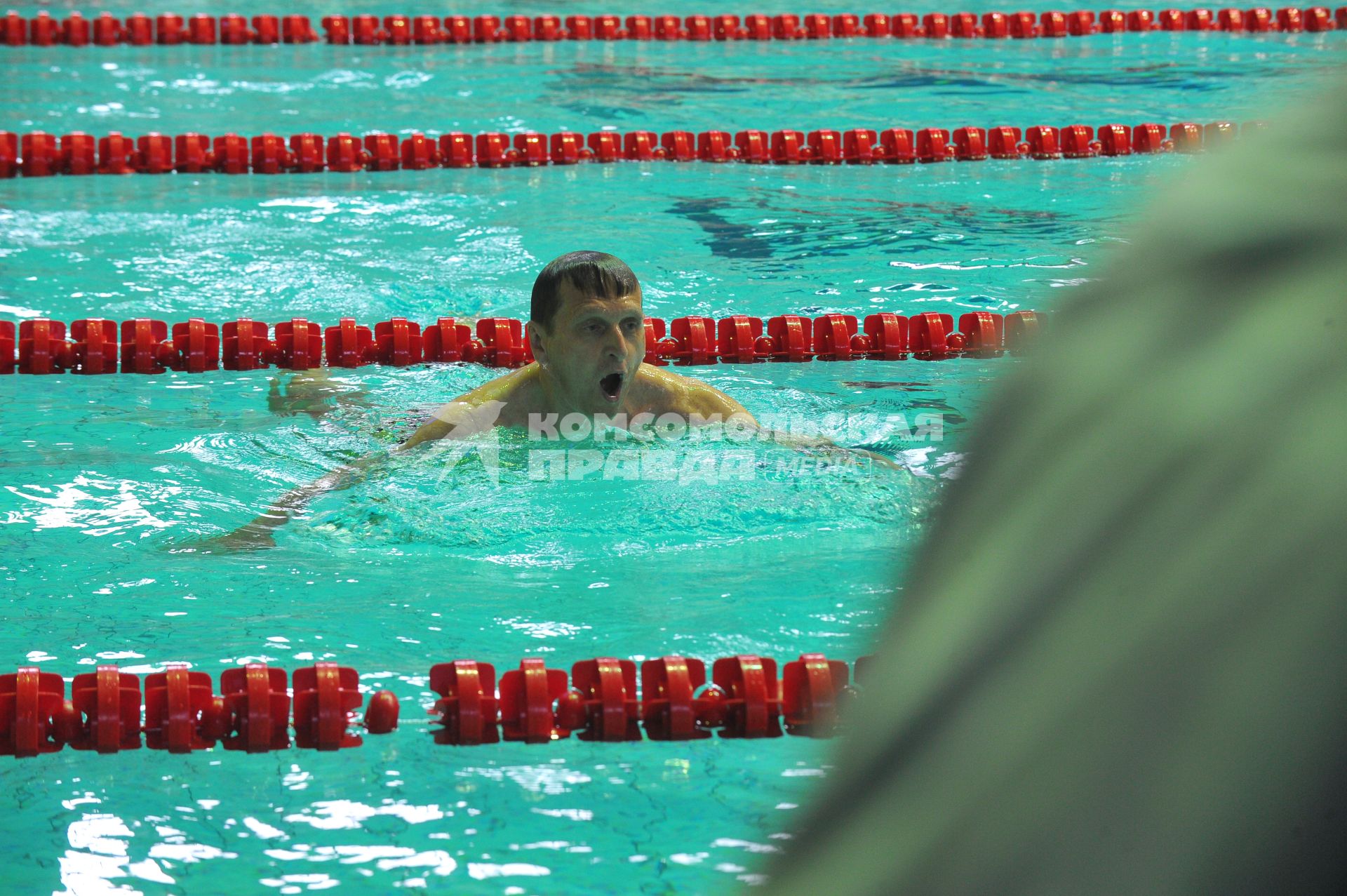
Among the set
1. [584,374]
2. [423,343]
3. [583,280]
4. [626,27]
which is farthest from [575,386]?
[626,27]

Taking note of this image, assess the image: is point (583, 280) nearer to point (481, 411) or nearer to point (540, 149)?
point (481, 411)

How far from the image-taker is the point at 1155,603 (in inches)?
11.1

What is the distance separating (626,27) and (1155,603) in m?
13.1

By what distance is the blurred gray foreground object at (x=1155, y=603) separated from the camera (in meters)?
0.27

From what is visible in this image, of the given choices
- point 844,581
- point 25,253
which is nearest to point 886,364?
point 844,581

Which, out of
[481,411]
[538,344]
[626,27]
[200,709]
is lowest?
[200,709]

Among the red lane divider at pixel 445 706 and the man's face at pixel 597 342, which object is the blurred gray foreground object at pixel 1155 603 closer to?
the red lane divider at pixel 445 706

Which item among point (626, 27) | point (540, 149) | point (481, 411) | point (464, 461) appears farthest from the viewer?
point (626, 27)

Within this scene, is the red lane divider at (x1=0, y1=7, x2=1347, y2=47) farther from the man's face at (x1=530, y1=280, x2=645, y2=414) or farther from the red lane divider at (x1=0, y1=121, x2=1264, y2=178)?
the man's face at (x1=530, y1=280, x2=645, y2=414)

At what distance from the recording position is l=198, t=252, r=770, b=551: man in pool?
4777mm

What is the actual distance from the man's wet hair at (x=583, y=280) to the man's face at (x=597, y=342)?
2 cm

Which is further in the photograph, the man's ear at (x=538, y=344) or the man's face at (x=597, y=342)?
the man's ear at (x=538, y=344)

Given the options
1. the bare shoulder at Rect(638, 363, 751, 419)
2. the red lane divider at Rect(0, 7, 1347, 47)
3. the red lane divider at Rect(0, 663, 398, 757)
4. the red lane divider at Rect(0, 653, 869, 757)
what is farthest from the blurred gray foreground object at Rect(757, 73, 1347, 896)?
the red lane divider at Rect(0, 7, 1347, 47)

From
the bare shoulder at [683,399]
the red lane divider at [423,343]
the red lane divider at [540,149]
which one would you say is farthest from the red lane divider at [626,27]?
the bare shoulder at [683,399]
